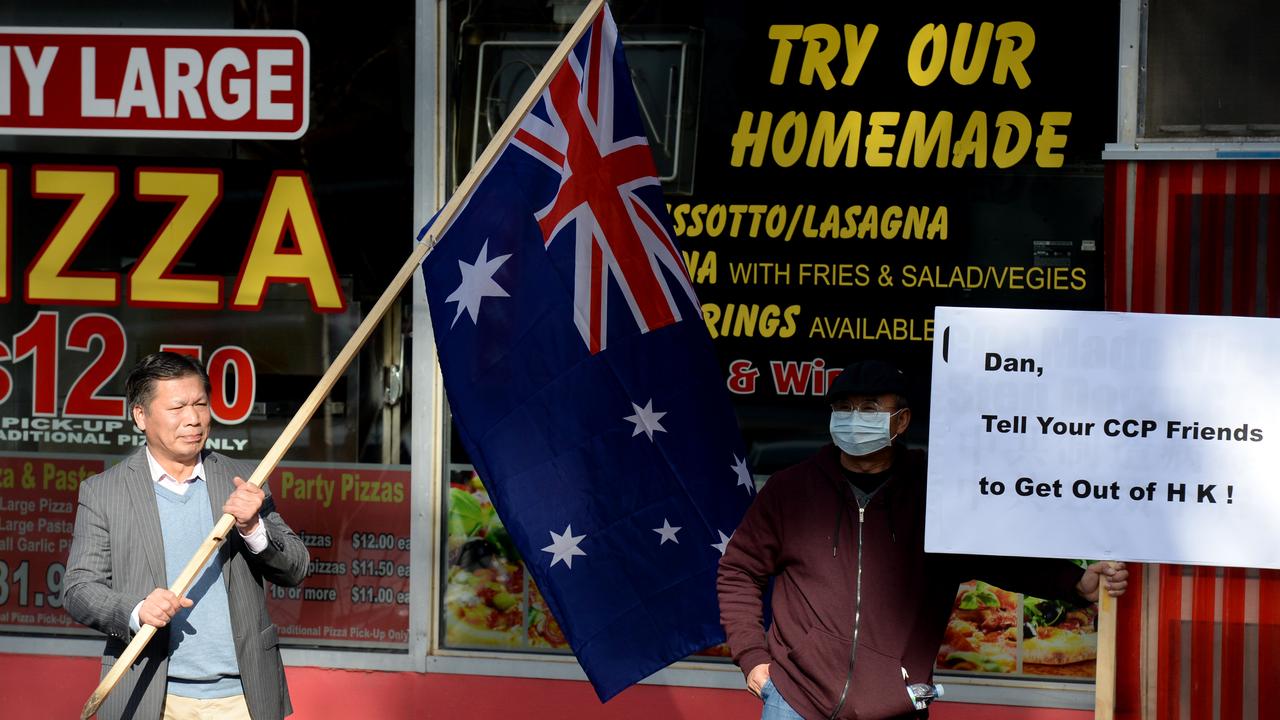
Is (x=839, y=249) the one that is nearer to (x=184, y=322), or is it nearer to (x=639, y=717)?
(x=639, y=717)

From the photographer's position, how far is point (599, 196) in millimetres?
4523

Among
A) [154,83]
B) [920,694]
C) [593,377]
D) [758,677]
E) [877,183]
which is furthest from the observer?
[154,83]

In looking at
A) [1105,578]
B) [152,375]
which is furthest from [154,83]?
[1105,578]

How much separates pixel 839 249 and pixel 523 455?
2.22 metres

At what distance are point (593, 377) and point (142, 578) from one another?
1438 mm

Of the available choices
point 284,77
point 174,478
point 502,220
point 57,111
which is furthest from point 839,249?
point 57,111

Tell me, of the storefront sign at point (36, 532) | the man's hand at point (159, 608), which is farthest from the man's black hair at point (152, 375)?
the storefront sign at point (36, 532)

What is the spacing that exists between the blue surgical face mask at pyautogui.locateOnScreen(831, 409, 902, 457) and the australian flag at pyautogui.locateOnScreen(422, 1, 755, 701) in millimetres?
753

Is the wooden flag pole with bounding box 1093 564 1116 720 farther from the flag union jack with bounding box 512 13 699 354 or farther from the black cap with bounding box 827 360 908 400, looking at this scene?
the flag union jack with bounding box 512 13 699 354

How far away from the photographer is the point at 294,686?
20.9 ft

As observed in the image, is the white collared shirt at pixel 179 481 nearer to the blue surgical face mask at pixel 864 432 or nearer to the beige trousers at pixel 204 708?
the beige trousers at pixel 204 708

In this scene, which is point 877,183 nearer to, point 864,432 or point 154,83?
point 864,432

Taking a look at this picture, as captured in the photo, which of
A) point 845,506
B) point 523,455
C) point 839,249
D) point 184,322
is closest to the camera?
point 845,506

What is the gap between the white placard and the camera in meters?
3.74
